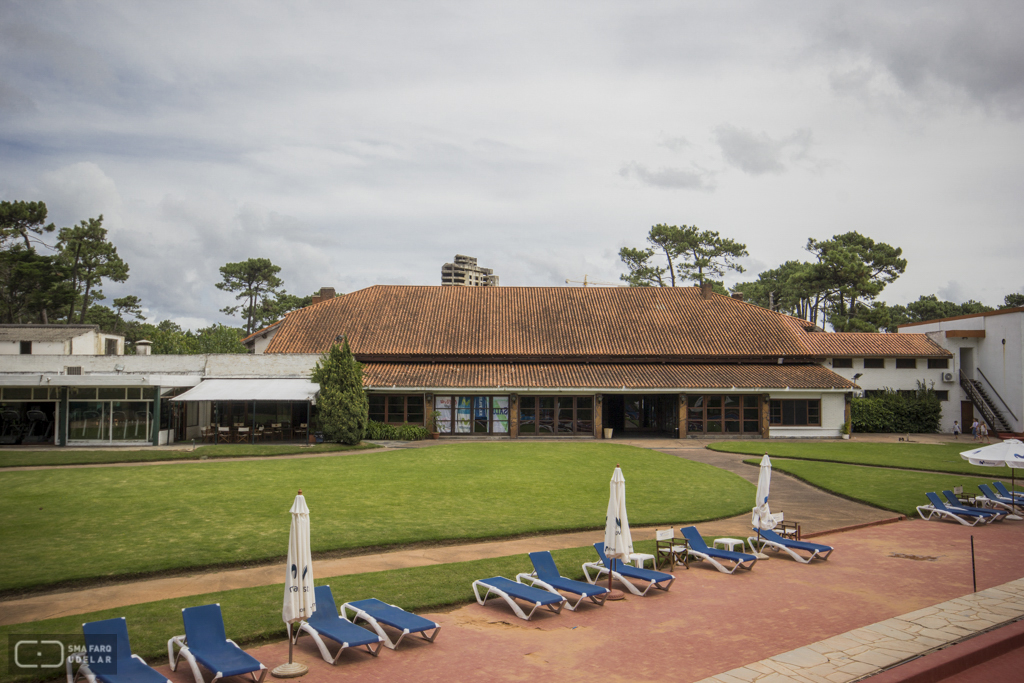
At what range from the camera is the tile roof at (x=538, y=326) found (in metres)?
36.8

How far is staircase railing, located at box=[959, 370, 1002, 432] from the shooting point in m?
38.6

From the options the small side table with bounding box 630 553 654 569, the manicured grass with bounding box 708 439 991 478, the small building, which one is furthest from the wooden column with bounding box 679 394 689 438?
the small side table with bounding box 630 553 654 569

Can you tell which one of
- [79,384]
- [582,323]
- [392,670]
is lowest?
[392,670]

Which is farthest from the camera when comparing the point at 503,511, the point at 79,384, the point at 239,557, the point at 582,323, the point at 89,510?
the point at 582,323

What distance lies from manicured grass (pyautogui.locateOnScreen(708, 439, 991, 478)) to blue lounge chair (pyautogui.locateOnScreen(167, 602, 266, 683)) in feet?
77.8

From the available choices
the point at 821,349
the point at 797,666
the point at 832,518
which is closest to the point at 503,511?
the point at 832,518

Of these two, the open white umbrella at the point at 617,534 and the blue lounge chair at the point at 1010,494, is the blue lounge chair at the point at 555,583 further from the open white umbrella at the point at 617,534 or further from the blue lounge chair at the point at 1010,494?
the blue lounge chair at the point at 1010,494

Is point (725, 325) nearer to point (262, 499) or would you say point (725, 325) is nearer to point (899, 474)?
point (899, 474)

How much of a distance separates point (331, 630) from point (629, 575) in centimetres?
508

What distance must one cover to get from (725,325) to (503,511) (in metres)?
27.7

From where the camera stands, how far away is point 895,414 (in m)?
39.0

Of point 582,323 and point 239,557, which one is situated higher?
point 582,323

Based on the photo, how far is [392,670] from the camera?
7.94 metres

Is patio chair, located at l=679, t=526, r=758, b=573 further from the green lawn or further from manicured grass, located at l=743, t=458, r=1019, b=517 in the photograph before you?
manicured grass, located at l=743, t=458, r=1019, b=517
